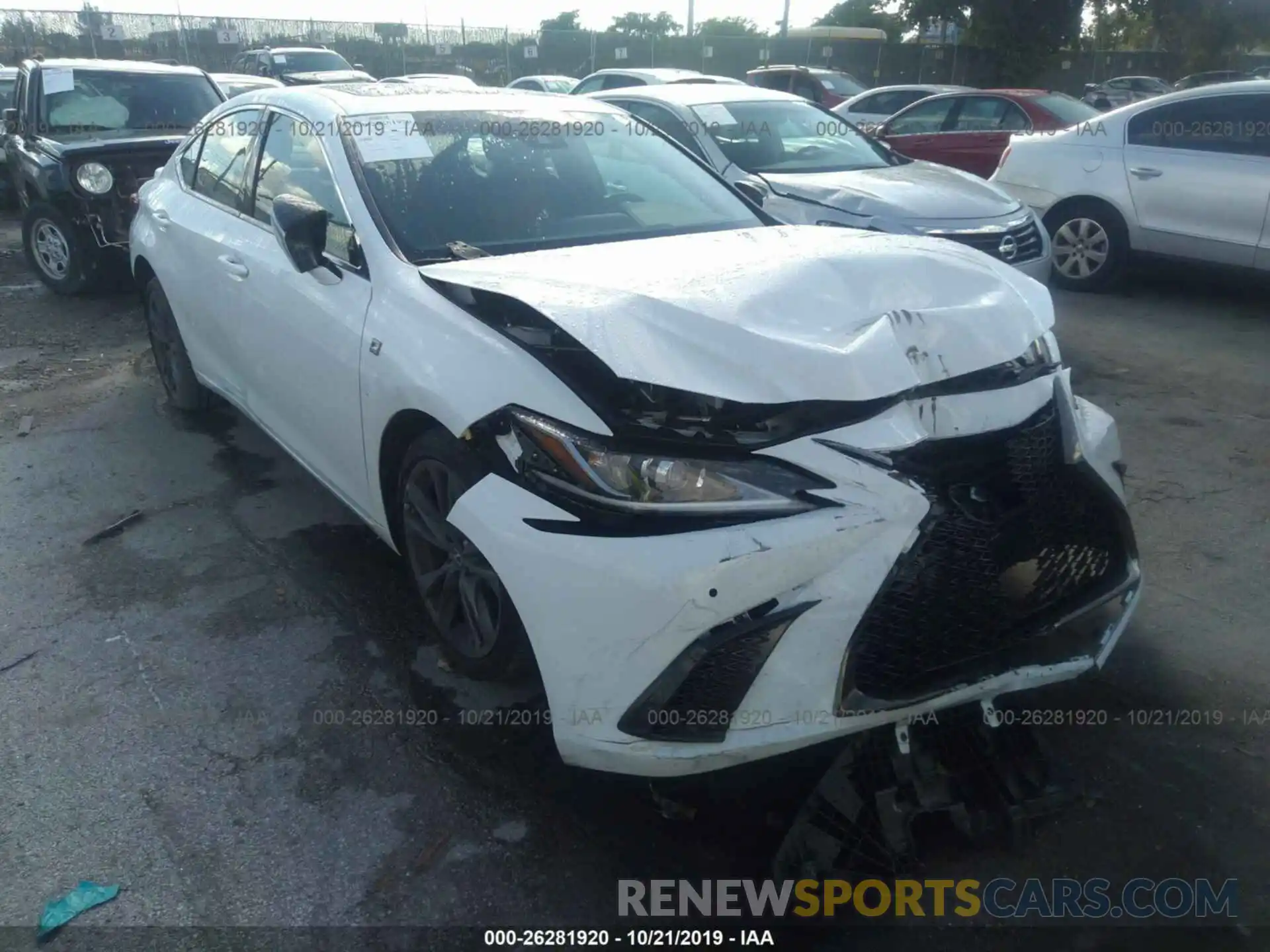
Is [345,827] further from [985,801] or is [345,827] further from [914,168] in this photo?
[914,168]

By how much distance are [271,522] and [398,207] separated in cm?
168

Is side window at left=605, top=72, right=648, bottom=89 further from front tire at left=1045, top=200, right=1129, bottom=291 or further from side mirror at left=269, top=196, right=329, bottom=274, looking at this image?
side mirror at left=269, top=196, right=329, bottom=274

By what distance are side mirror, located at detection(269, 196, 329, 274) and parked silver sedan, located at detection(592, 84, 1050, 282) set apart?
2.75 meters

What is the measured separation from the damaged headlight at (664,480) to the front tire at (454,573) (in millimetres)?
316

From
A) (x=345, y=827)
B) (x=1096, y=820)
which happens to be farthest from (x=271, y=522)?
(x=1096, y=820)

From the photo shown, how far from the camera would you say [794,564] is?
2.20 metres

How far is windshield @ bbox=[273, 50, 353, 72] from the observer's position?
20.0 meters

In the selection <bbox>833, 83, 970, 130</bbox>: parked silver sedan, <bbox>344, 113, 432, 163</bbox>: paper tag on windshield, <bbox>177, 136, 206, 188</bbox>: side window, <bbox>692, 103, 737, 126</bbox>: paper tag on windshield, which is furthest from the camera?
<bbox>833, 83, 970, 130</bbox>: parked silver sedan

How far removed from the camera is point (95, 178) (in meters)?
7.88

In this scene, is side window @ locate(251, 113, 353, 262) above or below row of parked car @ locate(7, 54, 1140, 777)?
above

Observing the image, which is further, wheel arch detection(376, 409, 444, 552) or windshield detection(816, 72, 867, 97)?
windshield detection(816, 72, 867, 97)

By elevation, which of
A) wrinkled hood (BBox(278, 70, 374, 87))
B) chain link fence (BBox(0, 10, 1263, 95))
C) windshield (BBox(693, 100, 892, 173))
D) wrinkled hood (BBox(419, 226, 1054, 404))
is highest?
chain link fence (BBox(0, 10, 1263, 95))

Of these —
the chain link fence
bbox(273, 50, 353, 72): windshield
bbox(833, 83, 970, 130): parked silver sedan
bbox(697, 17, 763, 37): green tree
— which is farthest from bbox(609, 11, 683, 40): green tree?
bbox(833, 83, 970, 130): parked silver sedan

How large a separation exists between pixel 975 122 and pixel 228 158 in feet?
30.3
